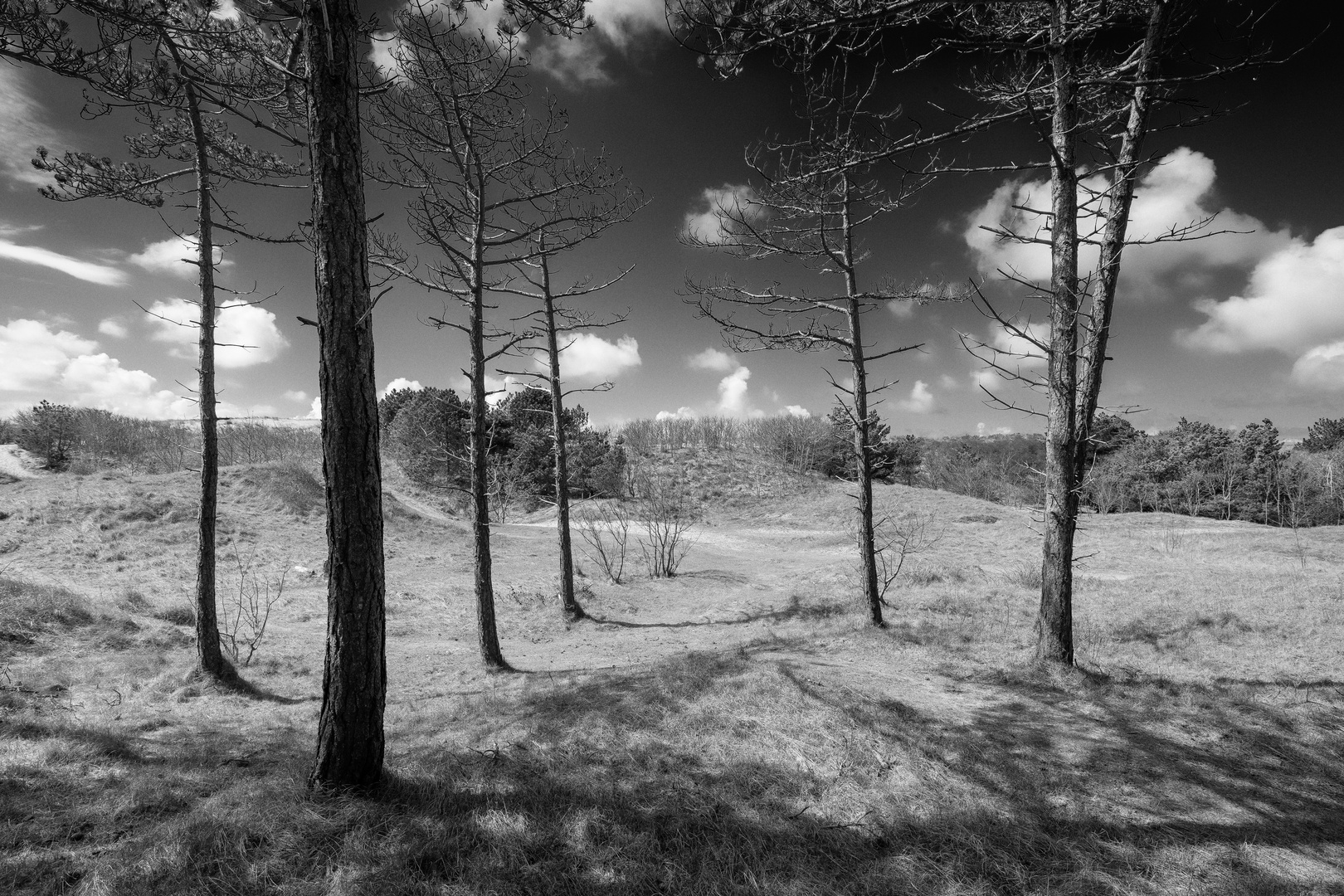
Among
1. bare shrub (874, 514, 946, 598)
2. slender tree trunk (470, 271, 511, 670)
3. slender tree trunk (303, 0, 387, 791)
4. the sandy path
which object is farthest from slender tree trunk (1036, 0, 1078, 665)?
the sandy path

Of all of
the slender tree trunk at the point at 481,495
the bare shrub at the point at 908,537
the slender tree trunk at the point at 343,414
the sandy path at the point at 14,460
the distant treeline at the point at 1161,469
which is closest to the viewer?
the slender tree trunk at the point at 343,414

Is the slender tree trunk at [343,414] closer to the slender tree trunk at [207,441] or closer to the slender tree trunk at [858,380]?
the slender tree trunk at [207,441]

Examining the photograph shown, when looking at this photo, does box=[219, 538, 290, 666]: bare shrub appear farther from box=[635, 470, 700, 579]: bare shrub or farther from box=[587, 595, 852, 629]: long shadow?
box=[635, 470, 700, 579]: bare shrub

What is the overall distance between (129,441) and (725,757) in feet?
176

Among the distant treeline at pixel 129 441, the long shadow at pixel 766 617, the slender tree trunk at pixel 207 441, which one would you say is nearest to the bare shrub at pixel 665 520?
the long shadow at pixel 766 617

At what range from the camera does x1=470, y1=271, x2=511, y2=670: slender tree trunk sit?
8.16 meters

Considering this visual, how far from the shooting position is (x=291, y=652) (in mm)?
9445

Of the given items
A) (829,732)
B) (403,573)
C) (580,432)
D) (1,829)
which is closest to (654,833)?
(829,732)

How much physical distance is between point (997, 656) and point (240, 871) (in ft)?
25.4

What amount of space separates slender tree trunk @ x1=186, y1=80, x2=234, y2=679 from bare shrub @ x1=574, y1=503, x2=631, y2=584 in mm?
8620

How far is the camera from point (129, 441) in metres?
40.4

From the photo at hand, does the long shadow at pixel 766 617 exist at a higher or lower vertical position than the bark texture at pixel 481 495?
lower

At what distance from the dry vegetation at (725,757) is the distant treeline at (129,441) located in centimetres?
1815

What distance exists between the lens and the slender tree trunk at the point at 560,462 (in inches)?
456
